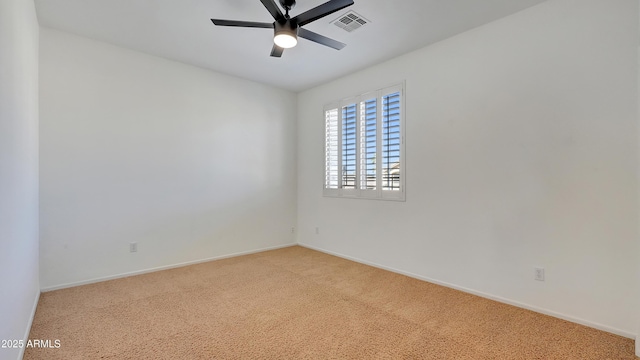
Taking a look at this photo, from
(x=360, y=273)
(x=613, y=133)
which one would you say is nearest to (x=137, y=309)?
(x=360, y=273)

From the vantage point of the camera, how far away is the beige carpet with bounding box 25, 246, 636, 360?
2.03 m

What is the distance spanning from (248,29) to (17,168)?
2.28m

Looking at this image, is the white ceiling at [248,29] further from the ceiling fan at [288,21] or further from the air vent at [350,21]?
the ceiling fan at [288,21]

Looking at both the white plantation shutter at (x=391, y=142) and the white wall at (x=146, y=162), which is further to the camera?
the white plantation shutter at (x=391, y=142)

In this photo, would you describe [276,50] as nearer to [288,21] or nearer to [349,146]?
[288,21]

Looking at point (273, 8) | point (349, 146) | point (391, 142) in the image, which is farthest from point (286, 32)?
point (349, 146)

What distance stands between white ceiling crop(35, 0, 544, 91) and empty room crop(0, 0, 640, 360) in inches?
1.1

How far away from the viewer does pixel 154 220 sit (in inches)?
150

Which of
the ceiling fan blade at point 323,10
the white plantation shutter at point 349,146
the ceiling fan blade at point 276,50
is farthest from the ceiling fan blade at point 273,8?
the white plantation shutter at point 349,146

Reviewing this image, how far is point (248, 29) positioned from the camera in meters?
3.07

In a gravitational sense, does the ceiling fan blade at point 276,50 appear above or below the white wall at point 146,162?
above

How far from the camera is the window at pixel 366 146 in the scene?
3.82 meters

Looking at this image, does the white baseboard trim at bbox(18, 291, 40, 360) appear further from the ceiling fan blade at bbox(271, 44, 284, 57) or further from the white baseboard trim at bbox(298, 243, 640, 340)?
the white baseboard trim at bbox(298, 243, 640, 340)

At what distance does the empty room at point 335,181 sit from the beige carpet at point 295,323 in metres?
0.02
